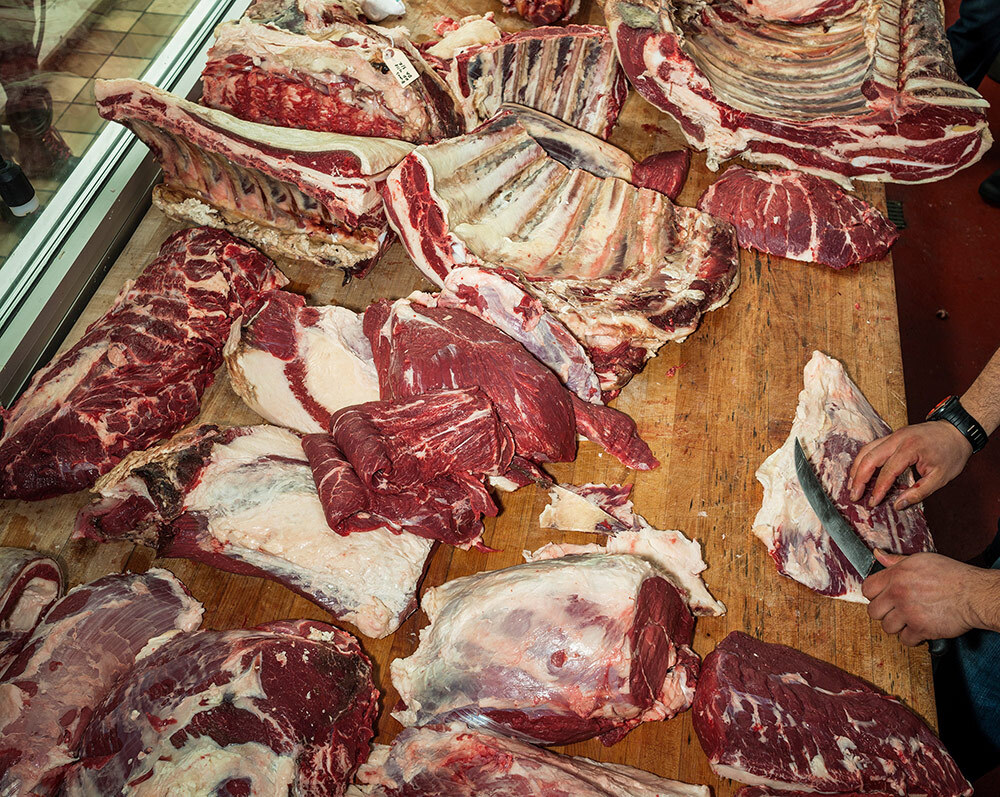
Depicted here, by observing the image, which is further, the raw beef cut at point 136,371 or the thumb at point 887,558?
the raw beef cut at point 136,371

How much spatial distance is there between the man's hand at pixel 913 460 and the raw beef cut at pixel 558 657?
81cm

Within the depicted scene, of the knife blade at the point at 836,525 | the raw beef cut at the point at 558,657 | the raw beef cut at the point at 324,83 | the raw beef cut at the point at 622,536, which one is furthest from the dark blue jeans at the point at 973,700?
the raw beef cut at the point at 324,83

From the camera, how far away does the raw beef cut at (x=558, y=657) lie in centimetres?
218

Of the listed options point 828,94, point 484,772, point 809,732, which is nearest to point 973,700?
point 809,732

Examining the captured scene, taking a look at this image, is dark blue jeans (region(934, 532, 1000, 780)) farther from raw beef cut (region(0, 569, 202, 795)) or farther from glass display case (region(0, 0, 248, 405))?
glass display case (region(0, 0, 248, 405))

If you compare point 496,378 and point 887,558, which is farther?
point 496,378

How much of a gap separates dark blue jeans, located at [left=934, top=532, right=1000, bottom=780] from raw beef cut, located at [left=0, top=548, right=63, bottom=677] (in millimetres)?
2956

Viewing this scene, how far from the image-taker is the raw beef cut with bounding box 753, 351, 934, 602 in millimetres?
2588

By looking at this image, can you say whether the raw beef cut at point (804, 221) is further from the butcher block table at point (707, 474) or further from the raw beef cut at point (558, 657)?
the raw beef cut at point (558, 657)

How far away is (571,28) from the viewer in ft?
12.4

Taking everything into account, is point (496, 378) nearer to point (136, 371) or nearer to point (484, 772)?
point (484, 772)

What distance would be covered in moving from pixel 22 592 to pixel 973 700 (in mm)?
3121

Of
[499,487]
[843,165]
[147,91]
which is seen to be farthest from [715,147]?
[147,91]

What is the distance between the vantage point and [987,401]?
2.76 m
